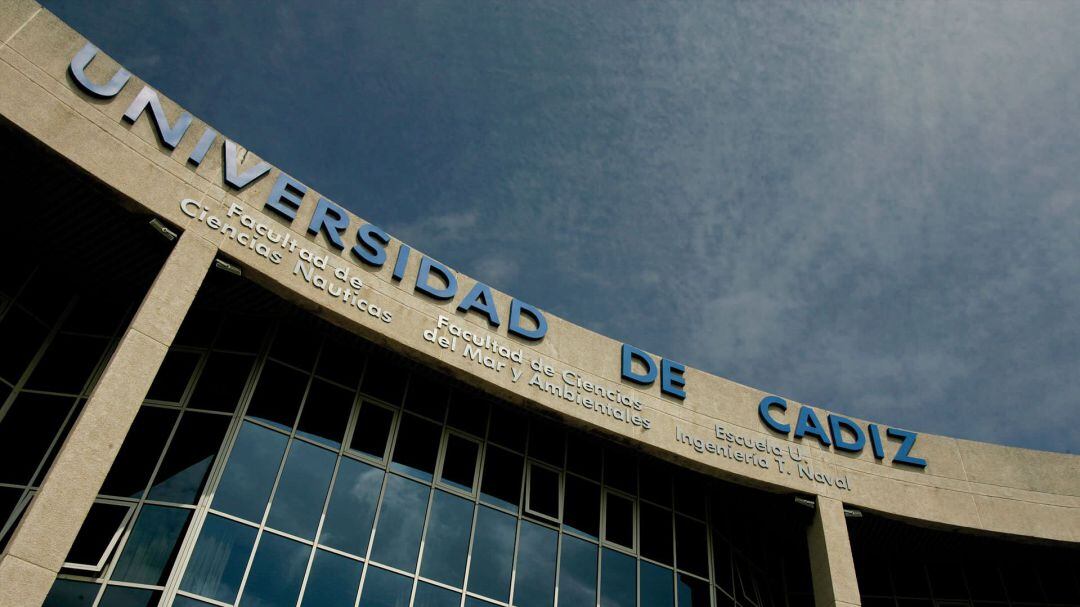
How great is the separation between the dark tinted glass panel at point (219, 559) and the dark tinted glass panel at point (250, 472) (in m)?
0.28

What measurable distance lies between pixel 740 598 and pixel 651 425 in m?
5.06

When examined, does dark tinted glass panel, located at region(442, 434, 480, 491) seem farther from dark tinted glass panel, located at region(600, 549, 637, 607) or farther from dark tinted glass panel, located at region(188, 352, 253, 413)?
dark tinted glass panel, located at region(188, 352, 253, 413)

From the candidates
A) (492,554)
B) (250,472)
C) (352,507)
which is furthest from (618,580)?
(250,472)

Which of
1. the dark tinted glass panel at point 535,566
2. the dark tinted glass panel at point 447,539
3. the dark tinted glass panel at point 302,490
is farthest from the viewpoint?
the dark tinted glass panel at point 535,566

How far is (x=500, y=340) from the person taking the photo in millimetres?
17359

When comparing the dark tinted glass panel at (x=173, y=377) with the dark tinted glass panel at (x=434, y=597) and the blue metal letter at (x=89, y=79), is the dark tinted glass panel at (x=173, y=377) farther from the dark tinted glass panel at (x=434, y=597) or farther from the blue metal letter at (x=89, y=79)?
the dark tinted glass panel at (x=434, y=597)

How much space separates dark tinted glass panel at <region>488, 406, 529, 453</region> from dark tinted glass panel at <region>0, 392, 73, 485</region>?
8290mm

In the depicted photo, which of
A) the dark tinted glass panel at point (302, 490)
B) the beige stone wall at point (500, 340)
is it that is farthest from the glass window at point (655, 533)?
the dark tinted glass panel at point (302, 490)

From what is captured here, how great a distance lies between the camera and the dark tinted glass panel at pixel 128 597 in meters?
12.6

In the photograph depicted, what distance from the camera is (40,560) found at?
10977mm

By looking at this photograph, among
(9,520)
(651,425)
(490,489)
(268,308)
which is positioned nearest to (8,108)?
(268,308)

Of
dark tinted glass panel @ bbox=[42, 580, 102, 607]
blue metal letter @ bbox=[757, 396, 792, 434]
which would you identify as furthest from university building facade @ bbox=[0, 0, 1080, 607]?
blue metal letter @ bbox=[757, 396, 792, 434]

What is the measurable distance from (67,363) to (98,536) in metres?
4.44

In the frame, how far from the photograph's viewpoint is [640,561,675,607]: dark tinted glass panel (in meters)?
17.6
